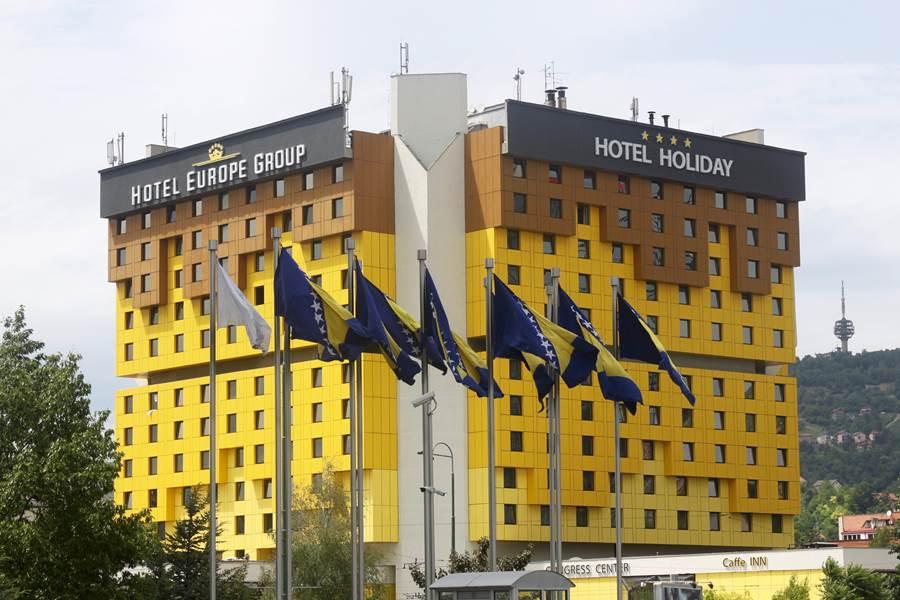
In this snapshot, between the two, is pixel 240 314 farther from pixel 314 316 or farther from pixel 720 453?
pixel 720 453

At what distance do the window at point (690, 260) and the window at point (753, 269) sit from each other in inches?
174

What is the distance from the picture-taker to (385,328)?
166ft

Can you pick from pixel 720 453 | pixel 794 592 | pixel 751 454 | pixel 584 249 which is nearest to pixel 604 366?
pixel 794 592

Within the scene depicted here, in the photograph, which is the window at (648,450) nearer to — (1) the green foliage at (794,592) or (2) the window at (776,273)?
(2) the window at (776,273)

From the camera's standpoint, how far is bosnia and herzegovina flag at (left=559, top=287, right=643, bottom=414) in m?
51.1

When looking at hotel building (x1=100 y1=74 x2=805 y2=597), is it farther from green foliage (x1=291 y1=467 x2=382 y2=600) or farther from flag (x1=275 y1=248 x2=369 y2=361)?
flag (x1=275 y1=248 x2=369 y2=361)

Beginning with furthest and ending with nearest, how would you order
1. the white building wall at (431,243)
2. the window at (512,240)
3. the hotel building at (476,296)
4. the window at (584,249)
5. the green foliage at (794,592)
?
1. the window at (584,249)
2. the window at (512,240)
3. the hotel building at (476,296)
4. the white building wall at (431,243)
5. the green foliage at (794,592)

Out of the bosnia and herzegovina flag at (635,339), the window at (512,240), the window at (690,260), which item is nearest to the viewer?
the bosnia and herzegovina flag at (635,339)

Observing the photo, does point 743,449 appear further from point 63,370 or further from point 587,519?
point 63,370

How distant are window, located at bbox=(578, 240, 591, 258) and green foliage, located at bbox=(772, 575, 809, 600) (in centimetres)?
2614

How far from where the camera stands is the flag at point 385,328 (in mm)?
49344

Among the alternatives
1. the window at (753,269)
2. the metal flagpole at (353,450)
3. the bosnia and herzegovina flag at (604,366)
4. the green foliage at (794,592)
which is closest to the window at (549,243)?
the window at (753,269)

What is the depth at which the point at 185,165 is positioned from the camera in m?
118

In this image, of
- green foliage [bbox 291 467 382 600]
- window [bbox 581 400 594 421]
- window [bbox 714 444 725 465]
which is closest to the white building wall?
green foliage [bbox 291 467 382 600]
